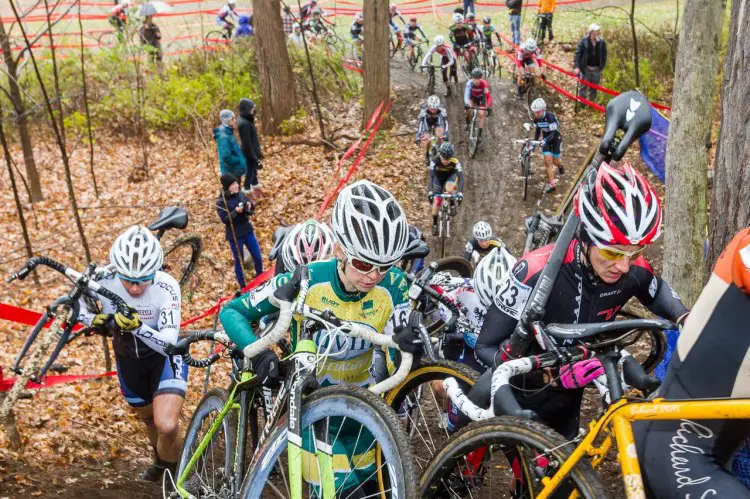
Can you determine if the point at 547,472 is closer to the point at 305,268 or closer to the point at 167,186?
the point at 305,268

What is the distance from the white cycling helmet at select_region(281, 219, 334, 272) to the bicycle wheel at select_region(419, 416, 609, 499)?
8.76 ft

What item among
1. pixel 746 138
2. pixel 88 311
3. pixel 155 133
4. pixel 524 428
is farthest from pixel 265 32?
pixel 524 428

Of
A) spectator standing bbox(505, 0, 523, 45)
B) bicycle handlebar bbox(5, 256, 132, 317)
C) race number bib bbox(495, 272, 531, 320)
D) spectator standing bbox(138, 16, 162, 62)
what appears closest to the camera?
race number bib bbox(495, 272, 531, 320)

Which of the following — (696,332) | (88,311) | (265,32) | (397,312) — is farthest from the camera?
(265,32)

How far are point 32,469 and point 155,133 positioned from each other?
51.9 feet

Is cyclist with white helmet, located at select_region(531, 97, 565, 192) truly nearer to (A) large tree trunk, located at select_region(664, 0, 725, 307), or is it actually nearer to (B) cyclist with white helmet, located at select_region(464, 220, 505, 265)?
(B) cyclist with white helmet, located at select_region(464, 220, 505, 265)

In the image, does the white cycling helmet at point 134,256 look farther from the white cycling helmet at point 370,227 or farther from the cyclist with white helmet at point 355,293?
the white cycling helmet at point 370,227

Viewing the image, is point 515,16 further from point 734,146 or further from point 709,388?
point 709,388

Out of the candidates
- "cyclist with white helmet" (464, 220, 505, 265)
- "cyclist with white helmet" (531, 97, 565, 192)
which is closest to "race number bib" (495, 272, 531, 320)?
"cyclist with white helmet" (464, 220, 505, 265)

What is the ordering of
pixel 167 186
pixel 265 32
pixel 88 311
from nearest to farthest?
pixel 88 311 < pixel 167 186 < pixel 265 32

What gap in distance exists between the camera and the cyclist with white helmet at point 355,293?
3.75 meters

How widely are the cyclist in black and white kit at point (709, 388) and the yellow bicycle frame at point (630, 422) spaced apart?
0.37 feet

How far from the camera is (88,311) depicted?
19.7 feet

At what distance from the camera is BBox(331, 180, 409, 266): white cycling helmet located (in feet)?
12.2
